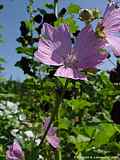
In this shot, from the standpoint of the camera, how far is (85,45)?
1.16 meters

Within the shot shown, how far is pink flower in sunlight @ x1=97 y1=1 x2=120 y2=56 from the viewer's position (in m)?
1.12

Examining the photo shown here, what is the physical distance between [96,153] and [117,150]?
0.08m

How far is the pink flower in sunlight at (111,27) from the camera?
3.69ft

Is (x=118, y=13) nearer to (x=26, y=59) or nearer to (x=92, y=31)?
(x=92, y=31)

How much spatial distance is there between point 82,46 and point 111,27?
0.08m

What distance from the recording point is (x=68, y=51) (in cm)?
119

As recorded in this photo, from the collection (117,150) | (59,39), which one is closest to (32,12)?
(117,150)

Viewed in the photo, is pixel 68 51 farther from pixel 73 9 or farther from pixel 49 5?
pixel 49 5

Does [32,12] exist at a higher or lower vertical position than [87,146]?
higher

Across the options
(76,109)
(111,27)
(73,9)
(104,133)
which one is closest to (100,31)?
(111,27)

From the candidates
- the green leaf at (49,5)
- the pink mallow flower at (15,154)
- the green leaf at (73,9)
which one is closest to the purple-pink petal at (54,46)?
the pink mallow flower at (15,154)

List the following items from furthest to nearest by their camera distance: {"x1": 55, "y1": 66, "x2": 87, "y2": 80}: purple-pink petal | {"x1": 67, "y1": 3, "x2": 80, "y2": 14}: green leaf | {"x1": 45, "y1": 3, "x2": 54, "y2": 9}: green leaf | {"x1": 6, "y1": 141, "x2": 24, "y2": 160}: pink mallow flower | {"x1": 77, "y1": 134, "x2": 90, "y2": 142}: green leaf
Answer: {"x1": 45, "y1": 3, "x2": 54, "y2": 9}: green leaf, {"x1": 67, "y1": 3, "x2": 80, "y2": 14}: green leaf, {"x1": 77, "y1": 134, "x2": 90, "y2": 142}: green leaf, {"x1": 6, "y1": 141, "x2": 24, "y2": 160}: pink mallow flower, {"x1": 55, "y1": 66, "x2": 87, "y2": 80}: purple-pink petal

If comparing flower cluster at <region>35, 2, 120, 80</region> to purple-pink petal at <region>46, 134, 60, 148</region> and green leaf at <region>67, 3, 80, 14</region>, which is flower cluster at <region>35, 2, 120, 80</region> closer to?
purple-pink petal at <region>46, 134, 60, 148</region>

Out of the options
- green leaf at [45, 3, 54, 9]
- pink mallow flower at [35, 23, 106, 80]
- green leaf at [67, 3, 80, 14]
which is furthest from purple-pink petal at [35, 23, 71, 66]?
green leaf at [45, 3, 54, 9]
